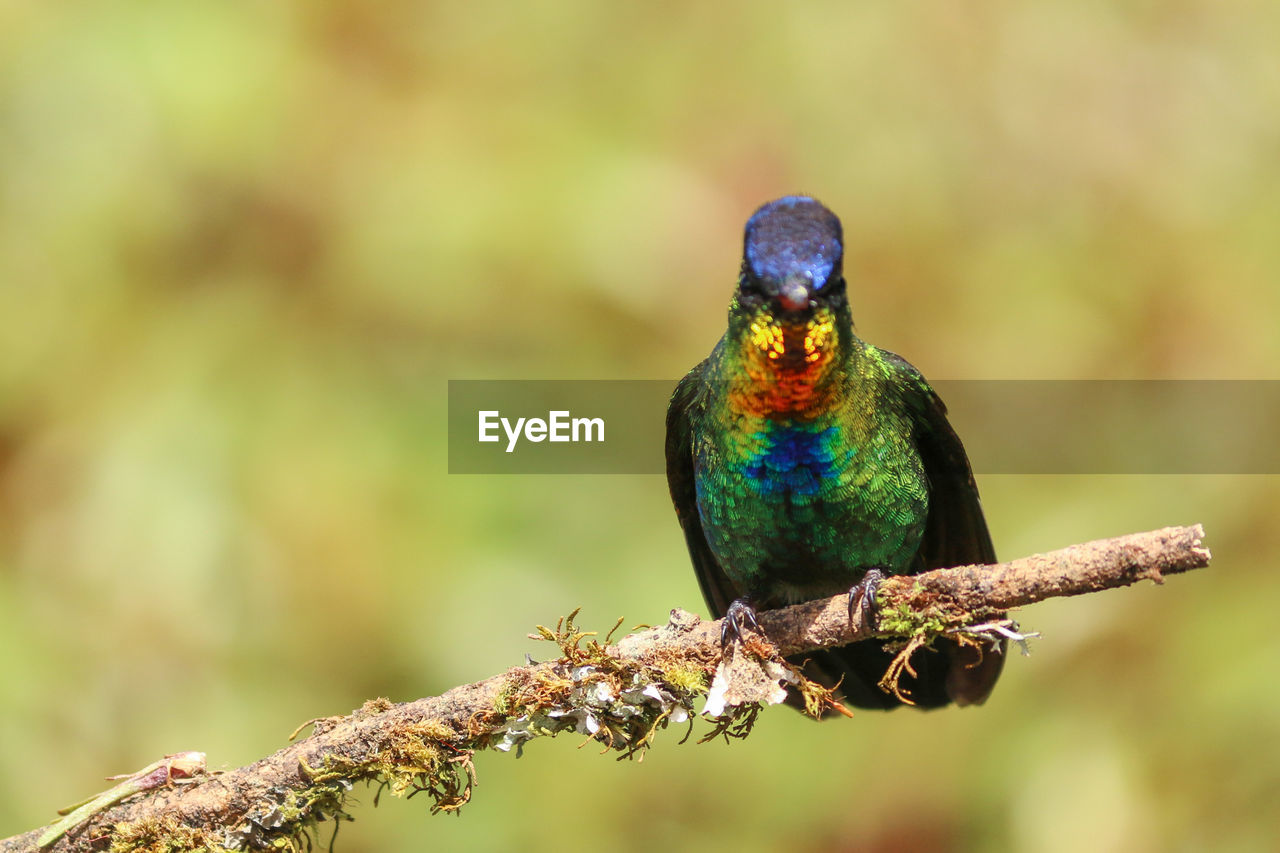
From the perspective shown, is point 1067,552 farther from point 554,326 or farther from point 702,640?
point 554,326

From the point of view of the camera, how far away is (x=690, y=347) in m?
6.21

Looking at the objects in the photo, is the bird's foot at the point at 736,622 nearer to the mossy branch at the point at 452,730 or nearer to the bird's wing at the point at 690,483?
the mossy branch at the point at 452,730

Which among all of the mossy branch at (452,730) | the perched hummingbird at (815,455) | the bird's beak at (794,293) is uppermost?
the bird's beak at (794,293)

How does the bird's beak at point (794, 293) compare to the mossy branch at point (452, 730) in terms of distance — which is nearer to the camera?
the mossy branch at point (452, 730)

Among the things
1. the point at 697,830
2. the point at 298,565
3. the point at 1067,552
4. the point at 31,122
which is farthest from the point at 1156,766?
the point at 31,122

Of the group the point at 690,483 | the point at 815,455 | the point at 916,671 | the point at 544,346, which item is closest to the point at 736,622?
the point at 815,455

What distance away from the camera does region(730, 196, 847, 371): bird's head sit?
3.18 meters

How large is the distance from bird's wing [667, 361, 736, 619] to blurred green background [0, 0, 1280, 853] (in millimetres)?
Answer: 740

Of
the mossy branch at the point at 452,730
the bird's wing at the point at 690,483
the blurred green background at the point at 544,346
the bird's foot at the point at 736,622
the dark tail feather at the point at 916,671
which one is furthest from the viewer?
the blurred green background at the point at 544,346

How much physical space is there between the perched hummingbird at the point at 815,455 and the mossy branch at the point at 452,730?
0.93 ft

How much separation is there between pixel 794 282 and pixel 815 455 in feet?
1.95

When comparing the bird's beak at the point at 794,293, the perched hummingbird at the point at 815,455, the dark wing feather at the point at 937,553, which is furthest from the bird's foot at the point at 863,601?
the dark wing feather at the point at 937,553

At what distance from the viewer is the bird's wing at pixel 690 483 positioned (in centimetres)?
405

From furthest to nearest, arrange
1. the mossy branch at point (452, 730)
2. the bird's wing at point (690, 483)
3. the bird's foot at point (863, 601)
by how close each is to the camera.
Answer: the bird's wing at point (690, 483) < the bird's foot at point (863, 601) < the mossy branch at point (452, 730)
